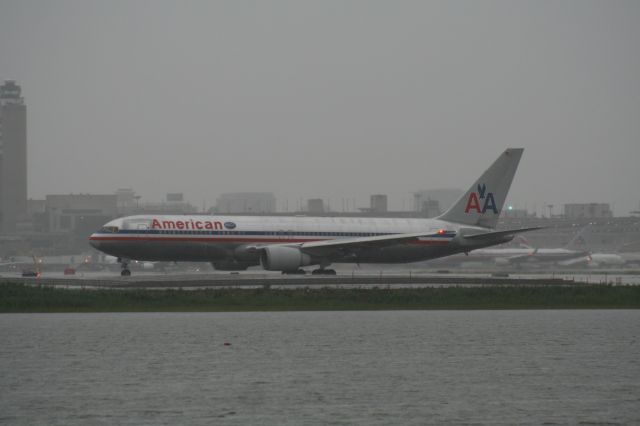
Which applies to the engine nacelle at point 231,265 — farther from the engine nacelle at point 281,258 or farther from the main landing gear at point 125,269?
the main landing gear at point 125,269

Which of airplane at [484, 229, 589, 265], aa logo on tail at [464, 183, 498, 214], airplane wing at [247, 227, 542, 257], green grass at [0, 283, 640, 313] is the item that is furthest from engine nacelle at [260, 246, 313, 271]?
airplane at [484, 229, 589, 265]

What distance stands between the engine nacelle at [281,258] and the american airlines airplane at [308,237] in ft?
0.23

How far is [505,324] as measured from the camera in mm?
47562

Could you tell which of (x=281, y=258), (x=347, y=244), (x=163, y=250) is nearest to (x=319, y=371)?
(x=281, y=258)

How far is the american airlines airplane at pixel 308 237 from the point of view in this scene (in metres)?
73.7

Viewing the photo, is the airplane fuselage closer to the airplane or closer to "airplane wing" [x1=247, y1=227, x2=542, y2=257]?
"airplane wing" [x1=247, y1=227, x2=542, y2=257]

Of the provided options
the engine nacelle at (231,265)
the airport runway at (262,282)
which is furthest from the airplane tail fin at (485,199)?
the engine nacelle at (231,265)

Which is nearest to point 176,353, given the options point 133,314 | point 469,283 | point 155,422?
point 155,422

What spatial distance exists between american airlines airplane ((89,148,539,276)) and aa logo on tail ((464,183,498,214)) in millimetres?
78

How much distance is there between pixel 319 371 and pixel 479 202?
52544 millimetres

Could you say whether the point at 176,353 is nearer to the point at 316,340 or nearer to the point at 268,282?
the point at 316,340

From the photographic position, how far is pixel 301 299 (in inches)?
2167

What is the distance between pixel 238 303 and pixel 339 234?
25903 mm

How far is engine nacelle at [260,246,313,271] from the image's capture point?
74.2m
